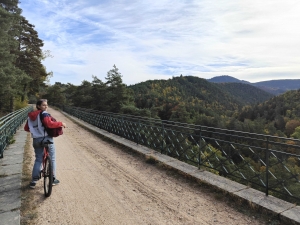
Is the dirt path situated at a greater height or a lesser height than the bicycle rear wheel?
lesser

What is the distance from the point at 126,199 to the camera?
390 centimetres

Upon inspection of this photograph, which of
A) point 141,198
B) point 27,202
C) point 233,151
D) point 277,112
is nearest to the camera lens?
point 27,202

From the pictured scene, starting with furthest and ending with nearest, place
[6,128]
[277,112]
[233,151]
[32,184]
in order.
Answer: [277,112], [6,128], [233,151], [32,184]

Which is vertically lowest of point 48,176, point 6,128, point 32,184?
point 32,184

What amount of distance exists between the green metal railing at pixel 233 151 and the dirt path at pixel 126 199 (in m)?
0.90

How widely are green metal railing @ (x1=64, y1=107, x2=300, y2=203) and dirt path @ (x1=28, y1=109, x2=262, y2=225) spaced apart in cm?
90

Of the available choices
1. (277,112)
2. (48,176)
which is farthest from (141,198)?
(277,112)

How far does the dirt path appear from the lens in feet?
10.8

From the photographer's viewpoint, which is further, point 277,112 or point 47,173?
point 277,112

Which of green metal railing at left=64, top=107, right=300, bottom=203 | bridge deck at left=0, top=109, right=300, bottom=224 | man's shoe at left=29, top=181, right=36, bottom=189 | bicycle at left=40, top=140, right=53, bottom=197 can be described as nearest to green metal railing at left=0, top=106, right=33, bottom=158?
bridge deck at left=0, top=109, right=300, bottom=224

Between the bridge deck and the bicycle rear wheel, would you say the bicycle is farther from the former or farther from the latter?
the bridge deck

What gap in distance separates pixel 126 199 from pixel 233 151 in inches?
95.2

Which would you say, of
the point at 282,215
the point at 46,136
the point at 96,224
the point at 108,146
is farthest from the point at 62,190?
the point at 108,146

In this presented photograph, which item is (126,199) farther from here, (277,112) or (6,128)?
(277,112)
